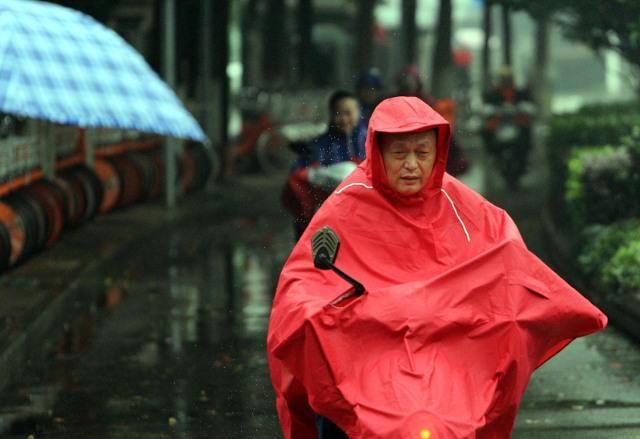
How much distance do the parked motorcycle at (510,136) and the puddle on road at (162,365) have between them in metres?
10.6

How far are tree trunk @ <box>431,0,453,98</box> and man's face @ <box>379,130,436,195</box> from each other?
32305mm

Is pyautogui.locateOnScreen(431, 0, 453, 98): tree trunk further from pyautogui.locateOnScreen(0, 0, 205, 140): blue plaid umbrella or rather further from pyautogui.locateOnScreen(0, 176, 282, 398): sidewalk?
pyautogui.locateOnScreen(0, 0, 205, 140): blue plaid umbrella

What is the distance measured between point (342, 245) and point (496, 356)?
2.01 feet

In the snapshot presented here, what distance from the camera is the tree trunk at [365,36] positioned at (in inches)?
1526

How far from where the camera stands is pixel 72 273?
552 inches

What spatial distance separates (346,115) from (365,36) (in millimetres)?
28464

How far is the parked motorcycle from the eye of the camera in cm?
2611

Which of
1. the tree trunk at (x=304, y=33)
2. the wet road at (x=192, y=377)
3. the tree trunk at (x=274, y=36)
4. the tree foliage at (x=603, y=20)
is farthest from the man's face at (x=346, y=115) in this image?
the tree trunk at (x=304, y=33)

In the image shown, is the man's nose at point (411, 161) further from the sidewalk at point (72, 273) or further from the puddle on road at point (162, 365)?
the sidewalk at point (72, 273)

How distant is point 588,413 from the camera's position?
8750mm

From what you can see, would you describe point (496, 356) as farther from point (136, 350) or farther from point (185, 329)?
point (185, 329)

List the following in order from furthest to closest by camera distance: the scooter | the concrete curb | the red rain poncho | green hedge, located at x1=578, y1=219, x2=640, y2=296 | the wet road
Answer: green hedge, located at x1=578, y1=219, x2=640, y2=296, the concrete curb, the scooter, the wet road, the red rain poncho

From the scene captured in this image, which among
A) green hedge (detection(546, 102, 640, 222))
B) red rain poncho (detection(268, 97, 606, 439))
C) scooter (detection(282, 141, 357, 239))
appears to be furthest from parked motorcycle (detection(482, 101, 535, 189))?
red rain poncho (detection(268, 97, 606, 439))

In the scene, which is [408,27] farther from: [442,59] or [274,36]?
[274,36]
